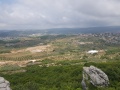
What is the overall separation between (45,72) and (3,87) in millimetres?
45205

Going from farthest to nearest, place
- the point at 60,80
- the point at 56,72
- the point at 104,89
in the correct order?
the point at 56,72, the point at 60,80, the point at 104,89

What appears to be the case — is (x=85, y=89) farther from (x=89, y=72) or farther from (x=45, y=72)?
(x=45, y=72)

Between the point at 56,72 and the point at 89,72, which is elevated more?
the point at 89,72

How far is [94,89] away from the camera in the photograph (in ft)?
171

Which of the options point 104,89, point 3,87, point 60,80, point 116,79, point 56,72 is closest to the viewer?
point 3,87

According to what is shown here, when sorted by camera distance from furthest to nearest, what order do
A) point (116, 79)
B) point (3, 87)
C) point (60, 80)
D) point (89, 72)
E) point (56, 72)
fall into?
point (56, 72), point (60, 80), point (116, 79), point (89, 72), point (3, 87)

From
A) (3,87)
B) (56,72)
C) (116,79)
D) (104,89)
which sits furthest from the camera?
(56,72)

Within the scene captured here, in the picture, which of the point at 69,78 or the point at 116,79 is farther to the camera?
the point at 69,78

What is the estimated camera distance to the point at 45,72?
8769 cm

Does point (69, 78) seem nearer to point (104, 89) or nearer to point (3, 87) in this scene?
point (104, 89)

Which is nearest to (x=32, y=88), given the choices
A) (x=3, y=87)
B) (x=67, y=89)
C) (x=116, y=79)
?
(x=67, y=89)

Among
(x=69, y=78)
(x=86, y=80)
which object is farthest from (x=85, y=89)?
(x=69, y=78)

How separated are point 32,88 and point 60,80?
17.7 metres

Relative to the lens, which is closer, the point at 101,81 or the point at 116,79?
the point at 101,81
